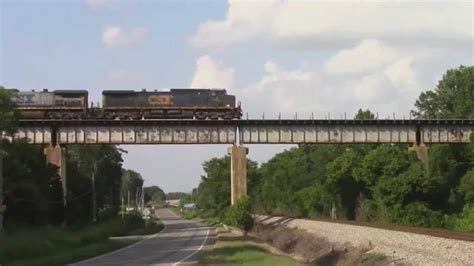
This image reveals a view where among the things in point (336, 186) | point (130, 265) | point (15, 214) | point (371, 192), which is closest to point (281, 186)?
point (336, 186)

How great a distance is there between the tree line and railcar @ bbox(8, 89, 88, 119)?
25504 mm

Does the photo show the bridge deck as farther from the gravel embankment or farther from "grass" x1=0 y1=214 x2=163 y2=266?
the gravel embankment

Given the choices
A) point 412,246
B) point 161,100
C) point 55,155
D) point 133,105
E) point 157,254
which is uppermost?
point 161,100

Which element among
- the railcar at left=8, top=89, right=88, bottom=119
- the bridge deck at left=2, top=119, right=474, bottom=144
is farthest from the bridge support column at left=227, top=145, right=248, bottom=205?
the railcar at left=8, top=89, right=88, bottom=119

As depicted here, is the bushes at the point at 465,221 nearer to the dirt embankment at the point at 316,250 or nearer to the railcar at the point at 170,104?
the dirt embankment at the point at 316,250

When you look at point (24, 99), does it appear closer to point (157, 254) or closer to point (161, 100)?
point (161, 100)

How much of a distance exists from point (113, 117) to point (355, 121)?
22404 mm

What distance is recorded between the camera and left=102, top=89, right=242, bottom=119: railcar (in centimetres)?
7044

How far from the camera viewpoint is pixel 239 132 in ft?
226

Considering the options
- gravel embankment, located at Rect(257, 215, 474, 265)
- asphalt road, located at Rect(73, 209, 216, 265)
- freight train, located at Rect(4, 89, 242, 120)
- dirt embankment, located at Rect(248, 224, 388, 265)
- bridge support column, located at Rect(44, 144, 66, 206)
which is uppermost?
freight train, located at Rect(4, 89, 242, 120)

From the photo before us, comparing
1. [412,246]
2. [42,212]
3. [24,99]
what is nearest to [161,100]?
[24,99]

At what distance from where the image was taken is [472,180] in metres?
68.4

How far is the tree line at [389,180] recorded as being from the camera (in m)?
61.8

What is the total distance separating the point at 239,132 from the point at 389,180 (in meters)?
14.2
